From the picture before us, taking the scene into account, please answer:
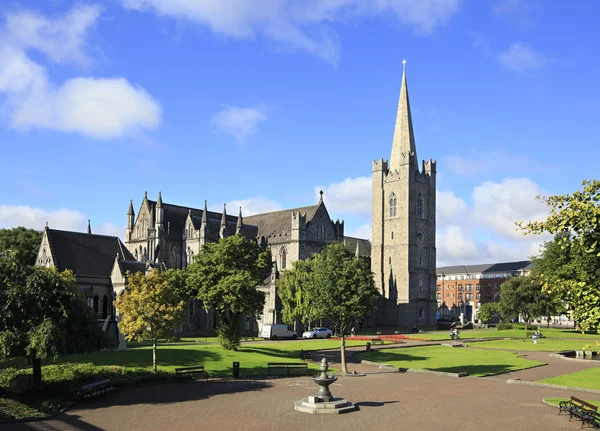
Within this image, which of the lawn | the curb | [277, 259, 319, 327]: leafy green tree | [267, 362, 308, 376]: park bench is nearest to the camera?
the curb

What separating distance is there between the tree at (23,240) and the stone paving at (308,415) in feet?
200

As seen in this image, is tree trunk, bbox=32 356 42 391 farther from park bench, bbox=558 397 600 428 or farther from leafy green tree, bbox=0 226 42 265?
leafy green tree, bbox=0 226 42 265

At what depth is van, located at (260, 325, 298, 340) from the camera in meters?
68.9

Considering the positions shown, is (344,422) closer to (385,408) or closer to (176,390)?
(385,408)

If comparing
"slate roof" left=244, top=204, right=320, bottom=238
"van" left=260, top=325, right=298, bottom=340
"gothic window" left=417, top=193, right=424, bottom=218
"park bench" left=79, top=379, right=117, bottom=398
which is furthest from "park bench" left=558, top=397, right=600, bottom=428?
"gothic window" left=417, top=193, right=424, bottom=218

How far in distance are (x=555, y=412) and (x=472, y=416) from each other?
167 inches

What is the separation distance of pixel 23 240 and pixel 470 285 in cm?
11558

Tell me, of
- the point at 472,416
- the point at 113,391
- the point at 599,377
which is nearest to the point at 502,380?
the point at 599,377

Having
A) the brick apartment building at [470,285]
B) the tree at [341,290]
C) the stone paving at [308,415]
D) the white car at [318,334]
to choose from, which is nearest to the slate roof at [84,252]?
the white car at [318,334]

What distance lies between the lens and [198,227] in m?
94.4

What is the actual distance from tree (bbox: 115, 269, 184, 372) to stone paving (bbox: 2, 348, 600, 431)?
5037 millimetres

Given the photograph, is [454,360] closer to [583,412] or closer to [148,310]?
[583,412]

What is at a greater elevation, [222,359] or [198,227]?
[198,227]

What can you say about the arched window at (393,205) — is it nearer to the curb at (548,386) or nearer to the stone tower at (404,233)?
the stone tower at (404,233)
